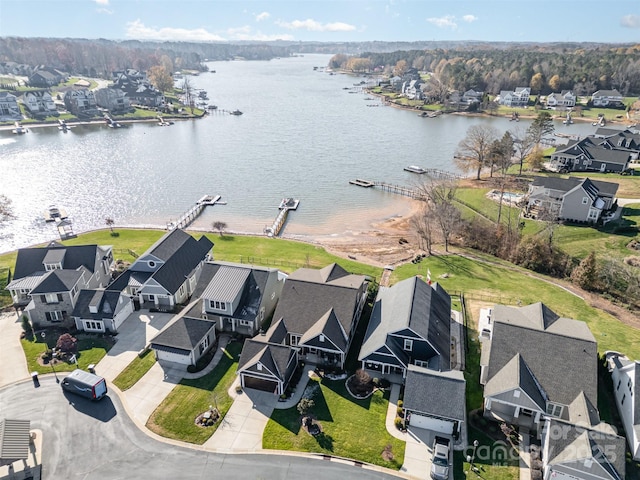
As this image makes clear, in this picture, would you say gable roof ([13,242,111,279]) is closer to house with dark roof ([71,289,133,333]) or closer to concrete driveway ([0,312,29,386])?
concrete driveway ([0,312,29,386])

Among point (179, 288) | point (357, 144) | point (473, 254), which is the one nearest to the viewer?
point (179, 288)

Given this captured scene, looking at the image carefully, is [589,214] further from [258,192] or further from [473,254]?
[258,192]

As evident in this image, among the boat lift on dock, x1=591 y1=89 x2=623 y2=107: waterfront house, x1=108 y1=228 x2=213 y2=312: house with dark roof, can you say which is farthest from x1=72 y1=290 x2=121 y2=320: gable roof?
x1=591 y1=89 x2=623 y2=107: waterfront house

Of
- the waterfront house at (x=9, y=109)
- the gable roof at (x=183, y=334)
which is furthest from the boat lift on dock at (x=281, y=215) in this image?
the waterfront house at (x=9, y=109)

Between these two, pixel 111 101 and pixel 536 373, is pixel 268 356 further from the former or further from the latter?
pixel 111 101

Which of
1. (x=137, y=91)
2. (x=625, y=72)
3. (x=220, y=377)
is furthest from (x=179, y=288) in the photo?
(x=625, y=72)

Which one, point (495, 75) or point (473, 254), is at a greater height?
point (495, 75)
